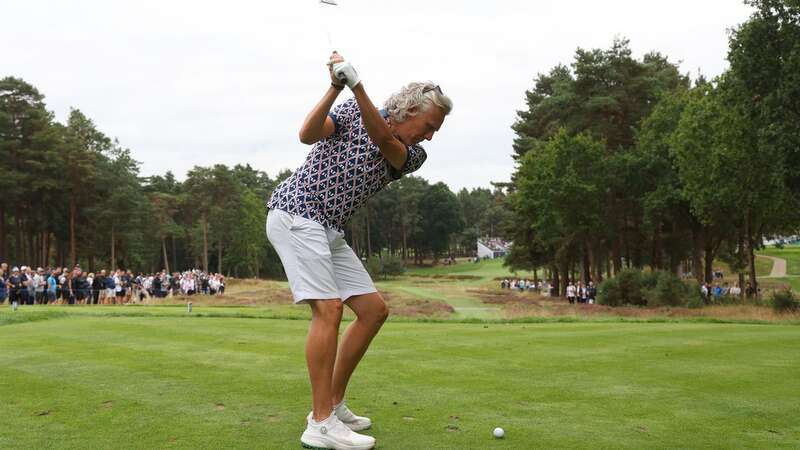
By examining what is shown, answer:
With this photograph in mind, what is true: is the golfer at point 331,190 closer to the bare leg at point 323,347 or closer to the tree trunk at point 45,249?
the bare leg at point 323,347

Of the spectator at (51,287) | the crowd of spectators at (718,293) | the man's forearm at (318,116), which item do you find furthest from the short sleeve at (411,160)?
the crowd of spectators at (718,293)

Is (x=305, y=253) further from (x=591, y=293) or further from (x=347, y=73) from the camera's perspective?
(x=591, y=293)

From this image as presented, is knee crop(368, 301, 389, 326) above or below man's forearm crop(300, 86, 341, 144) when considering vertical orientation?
below

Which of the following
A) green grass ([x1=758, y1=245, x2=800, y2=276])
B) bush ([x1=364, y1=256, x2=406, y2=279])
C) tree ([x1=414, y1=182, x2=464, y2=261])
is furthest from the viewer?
tree ([x1=414, y1=182, x2=464, y2=261])

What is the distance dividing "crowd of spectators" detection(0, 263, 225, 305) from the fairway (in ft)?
78.7

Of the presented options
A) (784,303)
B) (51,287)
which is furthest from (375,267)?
(784,303)

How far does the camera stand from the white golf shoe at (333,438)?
4508mm

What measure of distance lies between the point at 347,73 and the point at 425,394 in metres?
3.09

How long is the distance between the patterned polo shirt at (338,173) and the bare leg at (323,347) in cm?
61

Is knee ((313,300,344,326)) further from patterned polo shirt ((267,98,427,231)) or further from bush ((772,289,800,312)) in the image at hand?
bush ((772,289,800,312))

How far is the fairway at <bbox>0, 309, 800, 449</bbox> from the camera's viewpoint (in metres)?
4.73

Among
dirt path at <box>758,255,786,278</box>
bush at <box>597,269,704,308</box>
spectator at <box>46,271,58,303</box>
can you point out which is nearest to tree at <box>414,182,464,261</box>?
dirt path at <box>758,255,786,278</box>

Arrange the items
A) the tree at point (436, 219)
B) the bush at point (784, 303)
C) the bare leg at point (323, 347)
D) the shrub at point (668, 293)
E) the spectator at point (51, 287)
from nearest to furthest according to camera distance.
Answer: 1. the bare leg at point (323, 347)
2. the bush at point (784, 303)
3. the spectator at point (51, 287)
4. the shrub at point (668, 293)
5. the tree at point (436, 219)

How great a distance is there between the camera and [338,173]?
16.3ft
